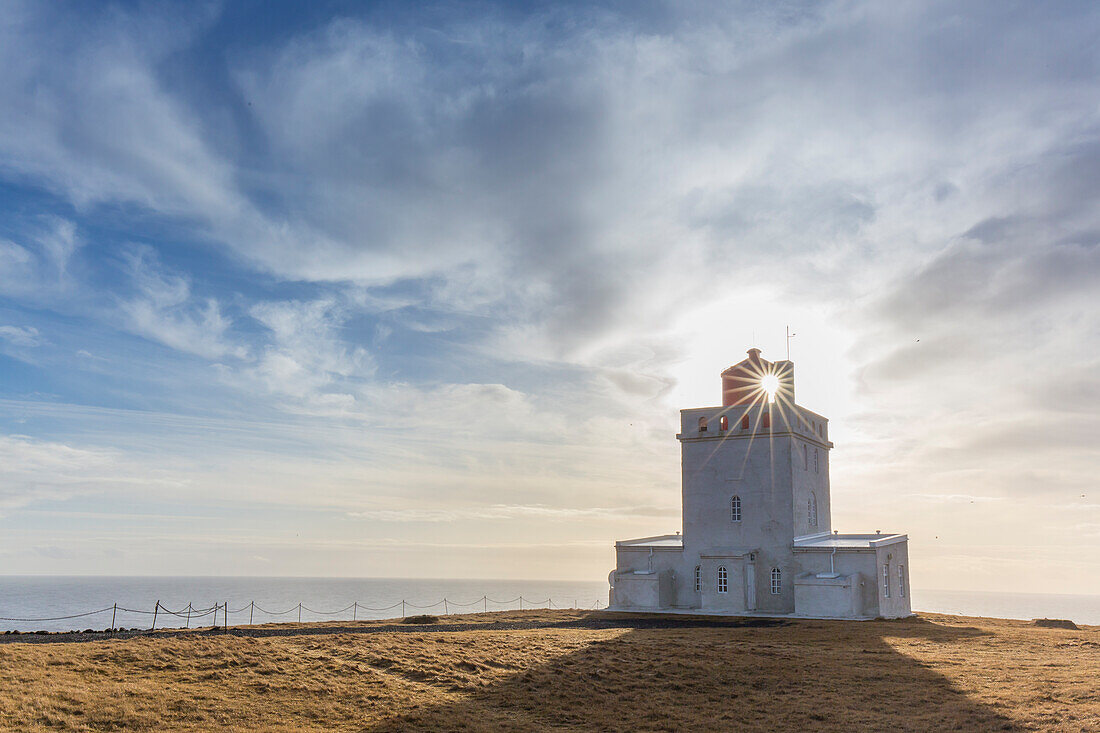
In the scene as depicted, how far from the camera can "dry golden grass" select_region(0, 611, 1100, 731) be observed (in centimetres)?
1538

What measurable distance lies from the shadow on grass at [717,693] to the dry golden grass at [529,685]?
6cm

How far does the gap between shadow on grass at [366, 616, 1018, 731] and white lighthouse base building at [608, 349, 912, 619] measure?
1015 centimetres

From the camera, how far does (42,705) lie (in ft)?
47.7

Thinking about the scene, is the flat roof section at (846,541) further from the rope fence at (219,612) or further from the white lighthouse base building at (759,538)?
the rope fence at (219,612)

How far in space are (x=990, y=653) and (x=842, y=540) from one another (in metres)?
15.5

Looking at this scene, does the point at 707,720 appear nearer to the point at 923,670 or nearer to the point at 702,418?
the point at 923,670

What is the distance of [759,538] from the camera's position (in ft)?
130

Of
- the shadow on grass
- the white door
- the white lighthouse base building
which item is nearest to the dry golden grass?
the shadow on grass

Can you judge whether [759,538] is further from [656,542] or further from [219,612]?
[219,612]

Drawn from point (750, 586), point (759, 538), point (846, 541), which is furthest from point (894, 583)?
point (750, 586)

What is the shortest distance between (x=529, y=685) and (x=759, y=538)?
23.2m

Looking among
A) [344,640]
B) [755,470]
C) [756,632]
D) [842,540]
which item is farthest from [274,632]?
[842,540]

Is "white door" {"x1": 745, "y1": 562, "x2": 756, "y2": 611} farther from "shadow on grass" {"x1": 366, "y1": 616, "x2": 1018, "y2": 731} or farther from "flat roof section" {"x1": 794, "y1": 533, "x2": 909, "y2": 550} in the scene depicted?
"shadow on grass" {"x1": 366, "y1": 616, "x2": 1018, "y2": 731}

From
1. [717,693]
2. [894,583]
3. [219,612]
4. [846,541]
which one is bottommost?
[219,612]
